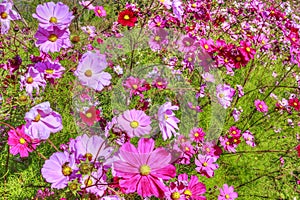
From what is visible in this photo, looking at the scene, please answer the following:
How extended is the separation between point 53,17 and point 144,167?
0.52 metres

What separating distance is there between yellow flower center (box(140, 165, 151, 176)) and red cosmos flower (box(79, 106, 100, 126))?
2.09 ft

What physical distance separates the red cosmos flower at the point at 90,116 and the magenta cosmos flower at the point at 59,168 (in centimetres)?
47

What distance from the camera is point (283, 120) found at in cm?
202

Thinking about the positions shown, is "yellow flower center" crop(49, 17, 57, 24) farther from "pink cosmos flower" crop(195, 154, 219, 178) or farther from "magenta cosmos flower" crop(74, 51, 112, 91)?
"pink cosmos flower" crop(195, 154, 219, 178)

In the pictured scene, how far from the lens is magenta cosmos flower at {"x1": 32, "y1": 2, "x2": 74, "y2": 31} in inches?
29.6

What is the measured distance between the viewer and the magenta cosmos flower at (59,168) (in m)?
0.65

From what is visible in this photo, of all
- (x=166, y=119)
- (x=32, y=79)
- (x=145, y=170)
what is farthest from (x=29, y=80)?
(x=145, y=170)

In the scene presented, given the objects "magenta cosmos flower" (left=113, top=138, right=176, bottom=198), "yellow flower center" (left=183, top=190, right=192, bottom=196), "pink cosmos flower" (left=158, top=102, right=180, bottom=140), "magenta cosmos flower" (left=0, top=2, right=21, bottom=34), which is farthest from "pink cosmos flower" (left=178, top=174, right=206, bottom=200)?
"magenta cosmos flower" (left=0, top=2, right=21, bottom=34)

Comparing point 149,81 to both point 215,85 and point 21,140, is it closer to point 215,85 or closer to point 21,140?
point 215,85

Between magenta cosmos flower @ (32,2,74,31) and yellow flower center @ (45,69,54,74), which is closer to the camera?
magenta cosmos flower @ (32,2,74,31)

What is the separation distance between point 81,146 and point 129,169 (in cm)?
19

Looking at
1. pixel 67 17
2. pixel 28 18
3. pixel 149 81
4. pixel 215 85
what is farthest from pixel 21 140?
pixel 28 18

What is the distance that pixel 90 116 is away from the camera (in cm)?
119

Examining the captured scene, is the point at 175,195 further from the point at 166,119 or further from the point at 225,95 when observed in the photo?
the point at 225,95
